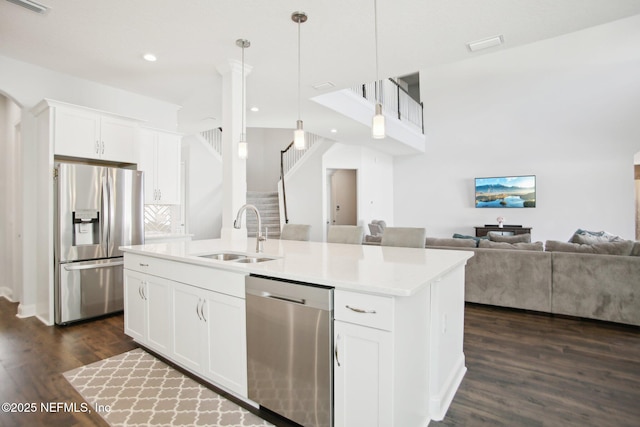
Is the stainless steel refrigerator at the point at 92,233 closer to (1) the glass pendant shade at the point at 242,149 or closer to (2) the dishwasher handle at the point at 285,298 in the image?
(1) the glass pendant shade at the point at 242,149

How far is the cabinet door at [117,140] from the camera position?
3.80 metres

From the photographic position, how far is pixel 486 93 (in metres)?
7.92

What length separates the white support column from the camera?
3541 millimetres

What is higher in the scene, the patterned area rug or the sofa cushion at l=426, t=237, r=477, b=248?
the sofa cushion at l=426, t=237, r=477, b=248

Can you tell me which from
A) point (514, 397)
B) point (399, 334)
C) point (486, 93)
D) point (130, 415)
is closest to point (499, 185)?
point (486, 93)

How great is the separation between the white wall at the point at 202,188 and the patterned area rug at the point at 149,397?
5017 millimetres

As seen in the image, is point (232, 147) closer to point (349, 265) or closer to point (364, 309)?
point (349, 265)

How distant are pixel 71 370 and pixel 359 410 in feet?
7.64

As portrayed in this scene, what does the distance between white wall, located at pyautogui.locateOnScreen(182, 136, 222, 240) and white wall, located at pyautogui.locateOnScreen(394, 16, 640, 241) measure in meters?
5.13

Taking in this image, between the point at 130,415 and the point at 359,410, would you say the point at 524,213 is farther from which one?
the point at 130,415

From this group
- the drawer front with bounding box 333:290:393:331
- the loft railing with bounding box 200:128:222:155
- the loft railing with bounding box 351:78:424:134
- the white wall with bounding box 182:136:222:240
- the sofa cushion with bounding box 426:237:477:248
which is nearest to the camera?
the drawer front with bounding box 333:290:393:331

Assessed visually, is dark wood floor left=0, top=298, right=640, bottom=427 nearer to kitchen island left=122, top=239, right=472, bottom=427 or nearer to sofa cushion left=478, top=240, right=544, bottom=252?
kitchen island left=122, top=239, right=472, bottom=427

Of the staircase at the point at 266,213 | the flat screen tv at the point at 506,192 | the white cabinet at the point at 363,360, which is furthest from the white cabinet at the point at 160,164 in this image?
the flat screen tv at the point at 506,192

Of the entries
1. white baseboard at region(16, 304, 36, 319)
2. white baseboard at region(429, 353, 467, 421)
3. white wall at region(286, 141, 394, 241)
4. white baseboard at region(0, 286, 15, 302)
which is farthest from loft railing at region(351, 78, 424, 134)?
white baseboard at region(0, 286, 15, 302)
